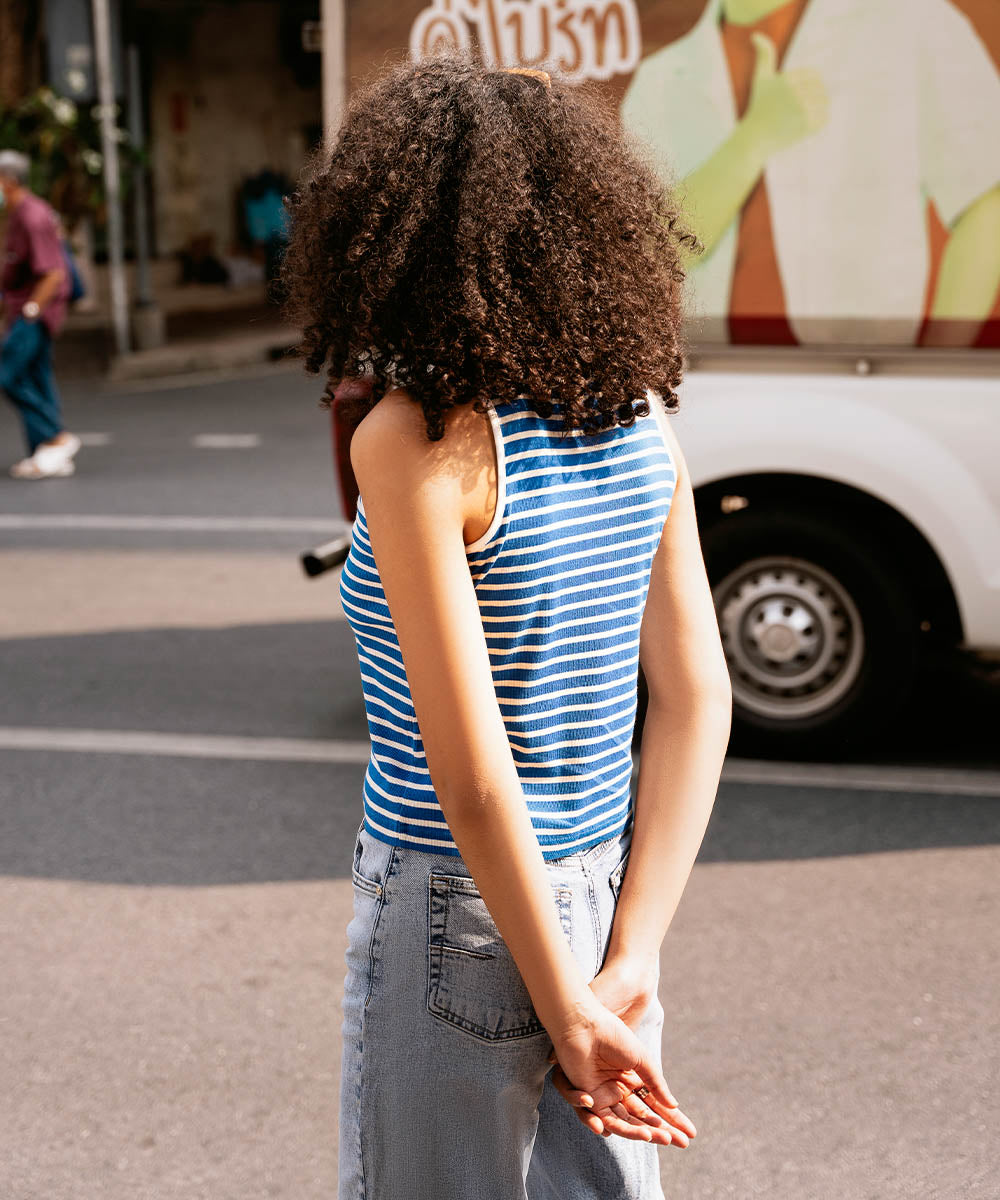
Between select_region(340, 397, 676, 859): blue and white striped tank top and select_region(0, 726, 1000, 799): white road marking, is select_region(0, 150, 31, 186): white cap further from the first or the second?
select_region(340, 397, 676, 859): blue and white striped tank top

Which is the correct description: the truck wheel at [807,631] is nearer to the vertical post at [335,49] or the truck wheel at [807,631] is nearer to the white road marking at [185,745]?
the white road marking at [185,745]

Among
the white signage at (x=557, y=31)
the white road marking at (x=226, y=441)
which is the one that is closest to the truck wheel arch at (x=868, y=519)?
the white signage at (x=557, y=31)

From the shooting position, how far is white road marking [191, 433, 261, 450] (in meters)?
12.0

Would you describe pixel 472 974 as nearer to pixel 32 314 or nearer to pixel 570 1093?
pixel 570 1093

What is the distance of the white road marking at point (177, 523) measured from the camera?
9.08 metres

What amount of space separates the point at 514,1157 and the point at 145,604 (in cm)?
603

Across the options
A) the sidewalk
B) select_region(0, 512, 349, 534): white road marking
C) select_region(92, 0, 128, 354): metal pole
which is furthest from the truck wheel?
select_region(92, 0, 128, 354): metal pole

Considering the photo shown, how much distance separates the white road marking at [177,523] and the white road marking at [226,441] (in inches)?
102

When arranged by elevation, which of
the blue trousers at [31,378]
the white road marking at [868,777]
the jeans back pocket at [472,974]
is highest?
the jeans back pocket at [472,974]

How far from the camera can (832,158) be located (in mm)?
4891

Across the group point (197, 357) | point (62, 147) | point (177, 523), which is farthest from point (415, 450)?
point (62, 147)

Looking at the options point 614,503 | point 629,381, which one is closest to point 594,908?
point 614,503

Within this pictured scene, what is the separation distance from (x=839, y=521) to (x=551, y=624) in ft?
12.1

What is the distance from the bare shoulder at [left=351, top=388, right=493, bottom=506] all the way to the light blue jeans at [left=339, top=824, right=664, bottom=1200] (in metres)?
0.40
